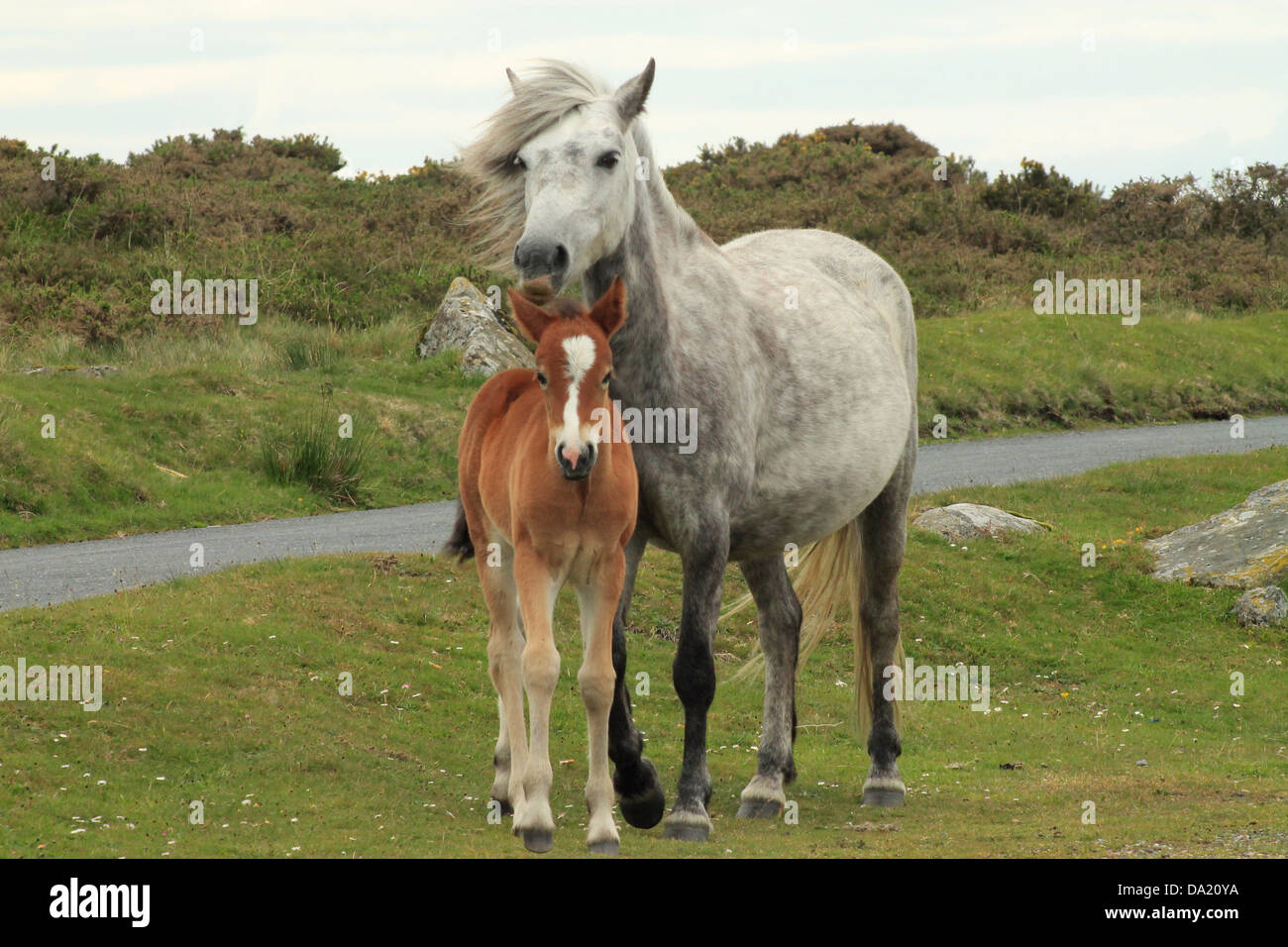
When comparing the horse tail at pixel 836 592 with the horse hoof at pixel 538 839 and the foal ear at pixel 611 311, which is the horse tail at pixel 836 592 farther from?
the foal ear at pixel 611 311

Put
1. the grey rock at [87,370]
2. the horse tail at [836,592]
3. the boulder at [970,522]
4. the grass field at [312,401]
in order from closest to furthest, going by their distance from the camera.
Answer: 1. the horse tail at [836,592]
2. the boulder at [970,522]
3. the grass field at [312,401]
4. the grey rock at [87,370]

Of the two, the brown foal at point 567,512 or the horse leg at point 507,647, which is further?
the horse leg at point 507,647

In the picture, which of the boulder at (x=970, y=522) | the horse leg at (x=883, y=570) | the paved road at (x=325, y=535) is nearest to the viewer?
the horse leg at (x=883, y=570)

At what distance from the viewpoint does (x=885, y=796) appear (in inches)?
344

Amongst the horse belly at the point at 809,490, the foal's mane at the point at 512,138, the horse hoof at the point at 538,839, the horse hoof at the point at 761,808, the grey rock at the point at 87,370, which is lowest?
the horse hoof at the point at 761,808

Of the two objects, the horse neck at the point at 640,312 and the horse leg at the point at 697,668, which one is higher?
the horse neck at the point at 640,312

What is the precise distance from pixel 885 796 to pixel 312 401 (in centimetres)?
1377

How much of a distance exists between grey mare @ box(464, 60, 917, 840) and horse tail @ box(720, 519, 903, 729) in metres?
0.30

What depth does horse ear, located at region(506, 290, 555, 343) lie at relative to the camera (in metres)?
5.89

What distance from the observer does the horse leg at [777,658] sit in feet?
28.1

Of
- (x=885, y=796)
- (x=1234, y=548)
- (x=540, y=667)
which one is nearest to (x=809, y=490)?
(x=885, y=796)

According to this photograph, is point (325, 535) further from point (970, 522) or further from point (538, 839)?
point (538, 839)

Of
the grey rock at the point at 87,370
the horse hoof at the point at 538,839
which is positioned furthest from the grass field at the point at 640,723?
the grey rock at the point at 87,370

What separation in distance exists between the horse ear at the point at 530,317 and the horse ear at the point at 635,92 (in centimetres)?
149
